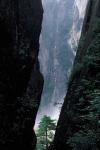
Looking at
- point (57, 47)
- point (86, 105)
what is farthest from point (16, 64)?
point (57, 47)

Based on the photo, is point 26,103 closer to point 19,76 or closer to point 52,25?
point 19,76

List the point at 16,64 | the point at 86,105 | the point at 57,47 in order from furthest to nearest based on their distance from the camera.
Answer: the point at 57,47 < the point at 16,64 < the point at 86,105

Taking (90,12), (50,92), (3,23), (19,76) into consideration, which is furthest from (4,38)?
(50,92)

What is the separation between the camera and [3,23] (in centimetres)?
1429

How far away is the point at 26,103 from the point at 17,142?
95.2 inches

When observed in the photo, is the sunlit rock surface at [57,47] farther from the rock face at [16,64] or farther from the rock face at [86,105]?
the rock face at [86,105]

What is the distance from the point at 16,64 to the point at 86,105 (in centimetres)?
491

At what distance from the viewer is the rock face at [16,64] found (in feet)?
48.9

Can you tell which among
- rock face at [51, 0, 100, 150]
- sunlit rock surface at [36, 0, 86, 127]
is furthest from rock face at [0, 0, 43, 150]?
sunlit rock surface at [36, 0, 86, 127]

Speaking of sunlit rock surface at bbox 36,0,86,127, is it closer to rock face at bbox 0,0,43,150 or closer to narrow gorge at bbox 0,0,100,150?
narrow gorge at bbox 0,0,100,150

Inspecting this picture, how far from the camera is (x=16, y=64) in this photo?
52.6 ft

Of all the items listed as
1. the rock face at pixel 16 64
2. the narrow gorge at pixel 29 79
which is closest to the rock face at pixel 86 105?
the narrow gorge at pixel 29 79

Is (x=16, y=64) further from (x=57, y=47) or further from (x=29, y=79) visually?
(x=57, y=47)

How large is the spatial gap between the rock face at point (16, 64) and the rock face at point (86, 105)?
98.2 inches
